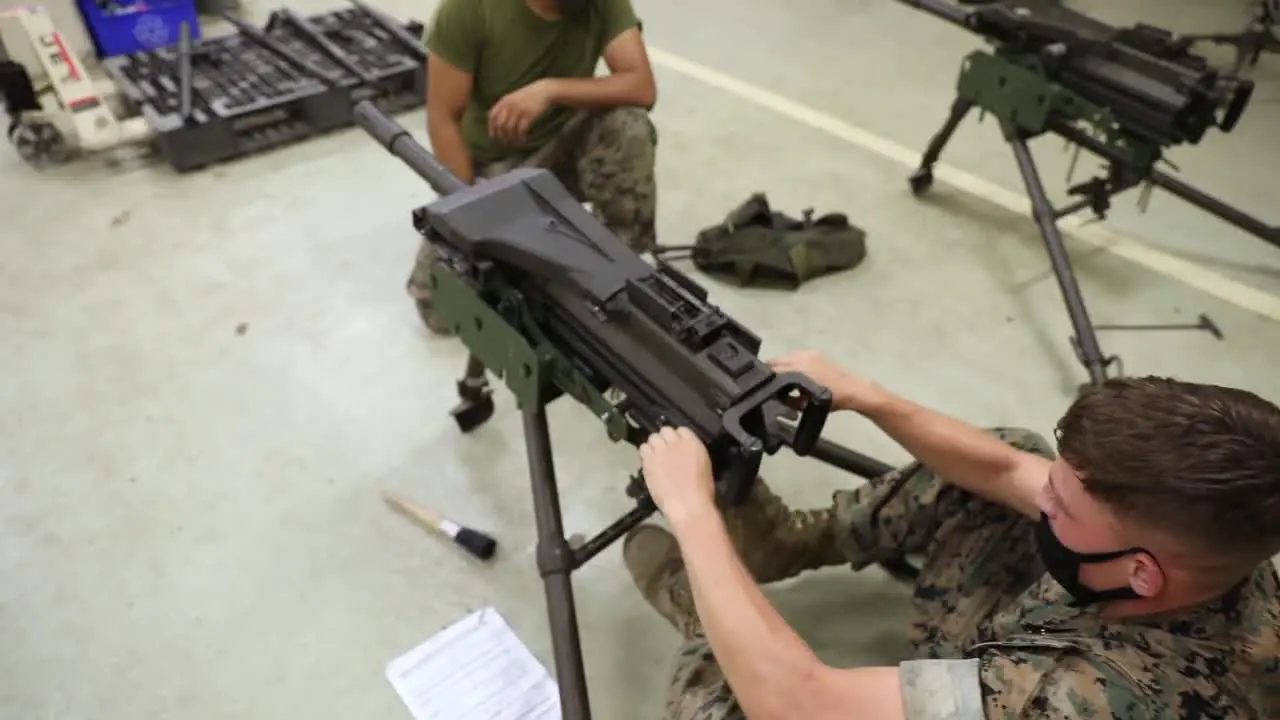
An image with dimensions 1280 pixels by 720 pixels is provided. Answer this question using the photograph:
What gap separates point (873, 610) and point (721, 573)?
0.83 metres

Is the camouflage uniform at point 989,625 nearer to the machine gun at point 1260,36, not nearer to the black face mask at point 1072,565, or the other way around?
the black face mask at point 1072,565

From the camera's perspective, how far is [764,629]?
109 cm

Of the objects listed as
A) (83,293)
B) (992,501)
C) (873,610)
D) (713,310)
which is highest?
(713,310)

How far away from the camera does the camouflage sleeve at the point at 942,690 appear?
0.95m

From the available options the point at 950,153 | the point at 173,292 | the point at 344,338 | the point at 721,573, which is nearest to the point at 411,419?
the point at 344,338

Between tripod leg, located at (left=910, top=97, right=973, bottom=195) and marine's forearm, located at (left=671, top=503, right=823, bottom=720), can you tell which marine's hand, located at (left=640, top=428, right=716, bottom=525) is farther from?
tripod leg, located at (left=910, top=97, right=973, bottom=195)

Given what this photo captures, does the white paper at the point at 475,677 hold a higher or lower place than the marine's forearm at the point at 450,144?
lower

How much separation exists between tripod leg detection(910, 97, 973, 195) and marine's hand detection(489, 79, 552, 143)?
1337 millimetres

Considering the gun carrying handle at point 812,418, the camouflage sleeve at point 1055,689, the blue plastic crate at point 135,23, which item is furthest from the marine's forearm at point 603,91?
the blue plastic crate at point 135,23

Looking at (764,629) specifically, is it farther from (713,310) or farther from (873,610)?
(873,610)

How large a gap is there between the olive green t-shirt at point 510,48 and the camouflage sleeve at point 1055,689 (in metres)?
1.67

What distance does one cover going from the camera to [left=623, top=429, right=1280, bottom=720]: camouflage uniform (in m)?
0.94

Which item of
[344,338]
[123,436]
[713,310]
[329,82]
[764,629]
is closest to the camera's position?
[764,629]

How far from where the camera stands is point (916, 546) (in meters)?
1.53
